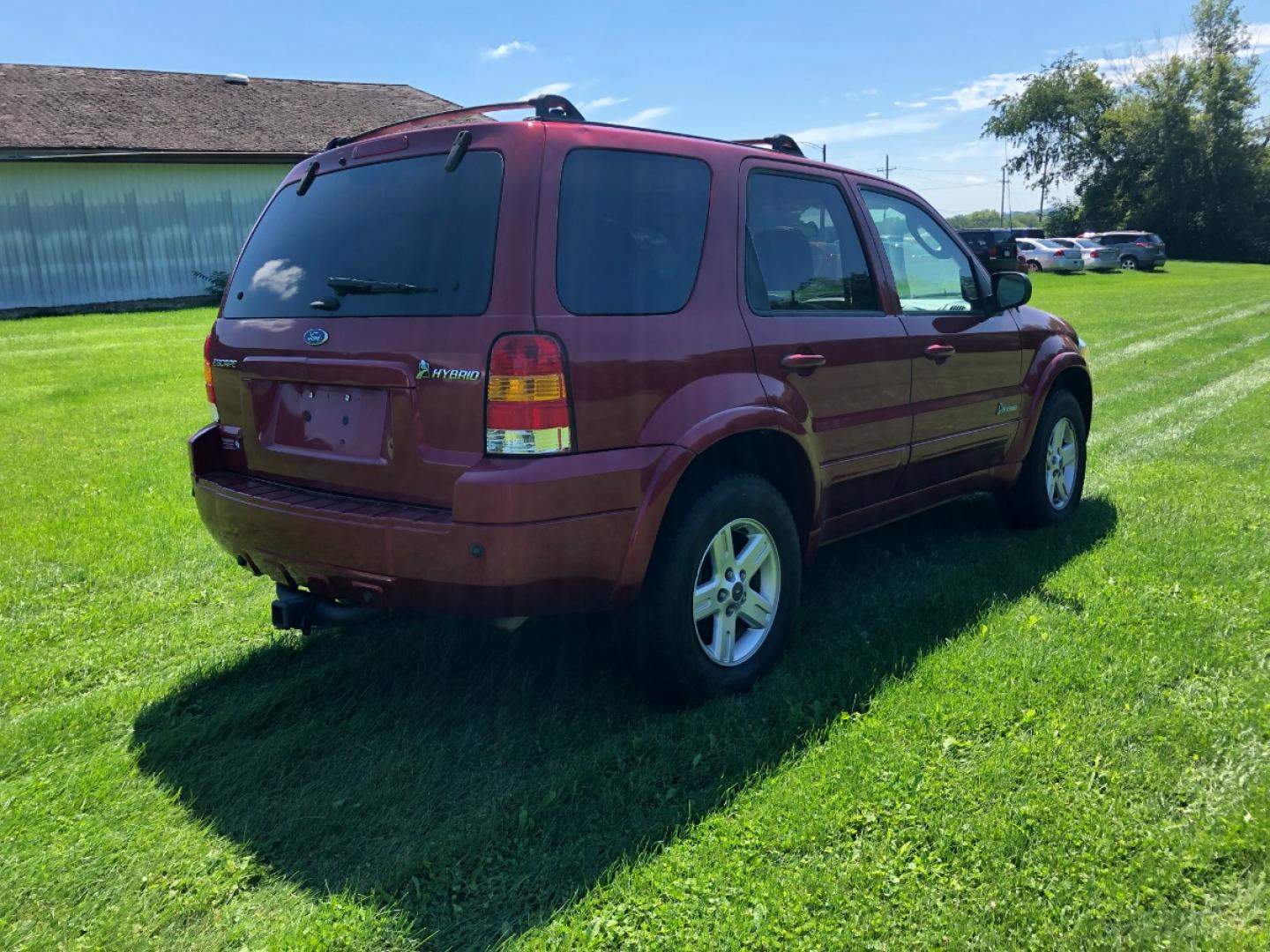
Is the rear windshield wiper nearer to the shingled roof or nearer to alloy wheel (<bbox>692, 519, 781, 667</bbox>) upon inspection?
alloy wheel (<bbox>692, 519, 781, 667</bbox>)

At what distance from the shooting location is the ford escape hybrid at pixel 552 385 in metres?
2.90

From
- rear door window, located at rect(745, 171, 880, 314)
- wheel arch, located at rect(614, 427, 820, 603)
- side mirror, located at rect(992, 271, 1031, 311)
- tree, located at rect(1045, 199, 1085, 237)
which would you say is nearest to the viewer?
wheel arch, located at rect(614, 427, 820, 603)

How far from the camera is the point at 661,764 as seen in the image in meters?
3.10

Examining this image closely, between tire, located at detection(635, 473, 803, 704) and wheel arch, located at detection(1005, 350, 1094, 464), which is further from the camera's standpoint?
wheel arch, located at detection(1005, 350, 1094, 464)

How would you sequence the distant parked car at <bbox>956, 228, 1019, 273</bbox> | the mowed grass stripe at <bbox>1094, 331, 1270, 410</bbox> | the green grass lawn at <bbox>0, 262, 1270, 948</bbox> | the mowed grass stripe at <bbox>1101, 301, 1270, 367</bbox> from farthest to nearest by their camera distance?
the distant parked car at <bbox>956, 228, 1019, 273</bbox>, the mowed grass stripe at <bbox>1101, 301, 1270, 367</bbox>, the mowed grass stripe at <bbox>1094, 331, 1270, 410</bbox>, the green grass lawn at <bbox>0, 262, 1270, 948</bbox>

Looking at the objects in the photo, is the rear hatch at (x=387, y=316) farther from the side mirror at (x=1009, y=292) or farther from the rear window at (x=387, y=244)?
the side mirror at (x=1009, y=292)

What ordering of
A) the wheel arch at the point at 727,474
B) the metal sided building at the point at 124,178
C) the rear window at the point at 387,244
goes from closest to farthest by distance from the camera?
the rear window at the point at 387,244 < the wheel arch at the point at 727,474 < the metal sided building at the point at 124,178

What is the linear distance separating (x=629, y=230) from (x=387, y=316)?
33.4 inches

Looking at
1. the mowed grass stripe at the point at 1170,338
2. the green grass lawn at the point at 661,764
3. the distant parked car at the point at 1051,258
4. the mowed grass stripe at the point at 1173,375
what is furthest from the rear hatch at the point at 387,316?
the distant parked car at the point at 1051,258

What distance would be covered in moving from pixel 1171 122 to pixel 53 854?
211 feet

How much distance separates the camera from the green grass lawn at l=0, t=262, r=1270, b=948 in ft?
8.05

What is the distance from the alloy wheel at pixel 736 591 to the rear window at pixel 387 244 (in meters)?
1.24

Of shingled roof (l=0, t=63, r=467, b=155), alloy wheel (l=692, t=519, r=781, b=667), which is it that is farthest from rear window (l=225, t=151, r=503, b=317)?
shingled roof (l=0, t=63, r=467, b=155)

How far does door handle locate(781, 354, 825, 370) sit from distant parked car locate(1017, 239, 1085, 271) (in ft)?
125
